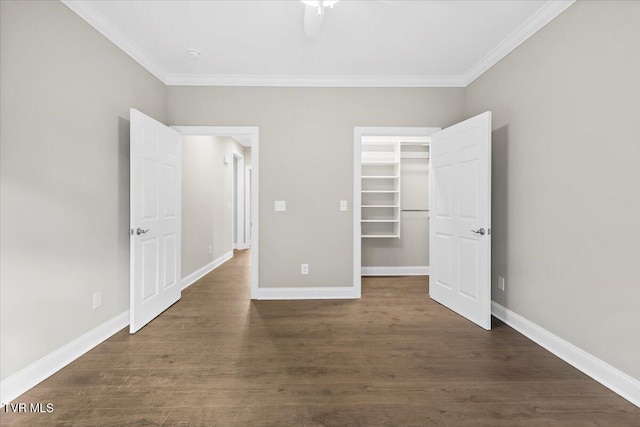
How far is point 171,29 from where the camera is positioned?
2.71m

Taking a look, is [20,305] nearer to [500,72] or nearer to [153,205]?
[153,205]

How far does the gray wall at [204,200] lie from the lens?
14.4 ft

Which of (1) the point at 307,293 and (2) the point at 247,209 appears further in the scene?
(2) the point at 247,209

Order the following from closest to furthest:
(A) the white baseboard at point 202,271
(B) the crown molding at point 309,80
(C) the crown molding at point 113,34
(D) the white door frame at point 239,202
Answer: (C) the crown molding at point 113,34 → (B) the crown molding at point 309,80 → (A) the white baseboard at point 202,271 → (D) the white door frame at point 239,202

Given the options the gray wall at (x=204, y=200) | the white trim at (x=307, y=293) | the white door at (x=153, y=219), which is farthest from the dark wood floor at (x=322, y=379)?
the gray wall at (x=204, y=200)

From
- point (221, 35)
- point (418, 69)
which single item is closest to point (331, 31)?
point (221, 35)

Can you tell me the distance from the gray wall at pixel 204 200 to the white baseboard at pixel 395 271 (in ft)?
8.50

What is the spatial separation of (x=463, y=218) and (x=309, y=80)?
2283 millimetres

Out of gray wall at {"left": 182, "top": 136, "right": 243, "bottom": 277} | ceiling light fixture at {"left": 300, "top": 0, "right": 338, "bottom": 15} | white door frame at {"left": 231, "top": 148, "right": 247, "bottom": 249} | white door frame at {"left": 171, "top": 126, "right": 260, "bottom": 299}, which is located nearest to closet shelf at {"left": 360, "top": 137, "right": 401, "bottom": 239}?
white door frame at {"left": 171, "top": 126, "right": 260, "bottom": 299}

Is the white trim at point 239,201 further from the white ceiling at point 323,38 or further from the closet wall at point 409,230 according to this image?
the white ceiling at point 323,38

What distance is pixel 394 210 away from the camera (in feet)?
16.5

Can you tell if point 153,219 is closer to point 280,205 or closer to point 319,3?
point 280,205

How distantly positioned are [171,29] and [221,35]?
410 mm

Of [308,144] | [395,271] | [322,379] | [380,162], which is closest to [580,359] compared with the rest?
[322,379]
